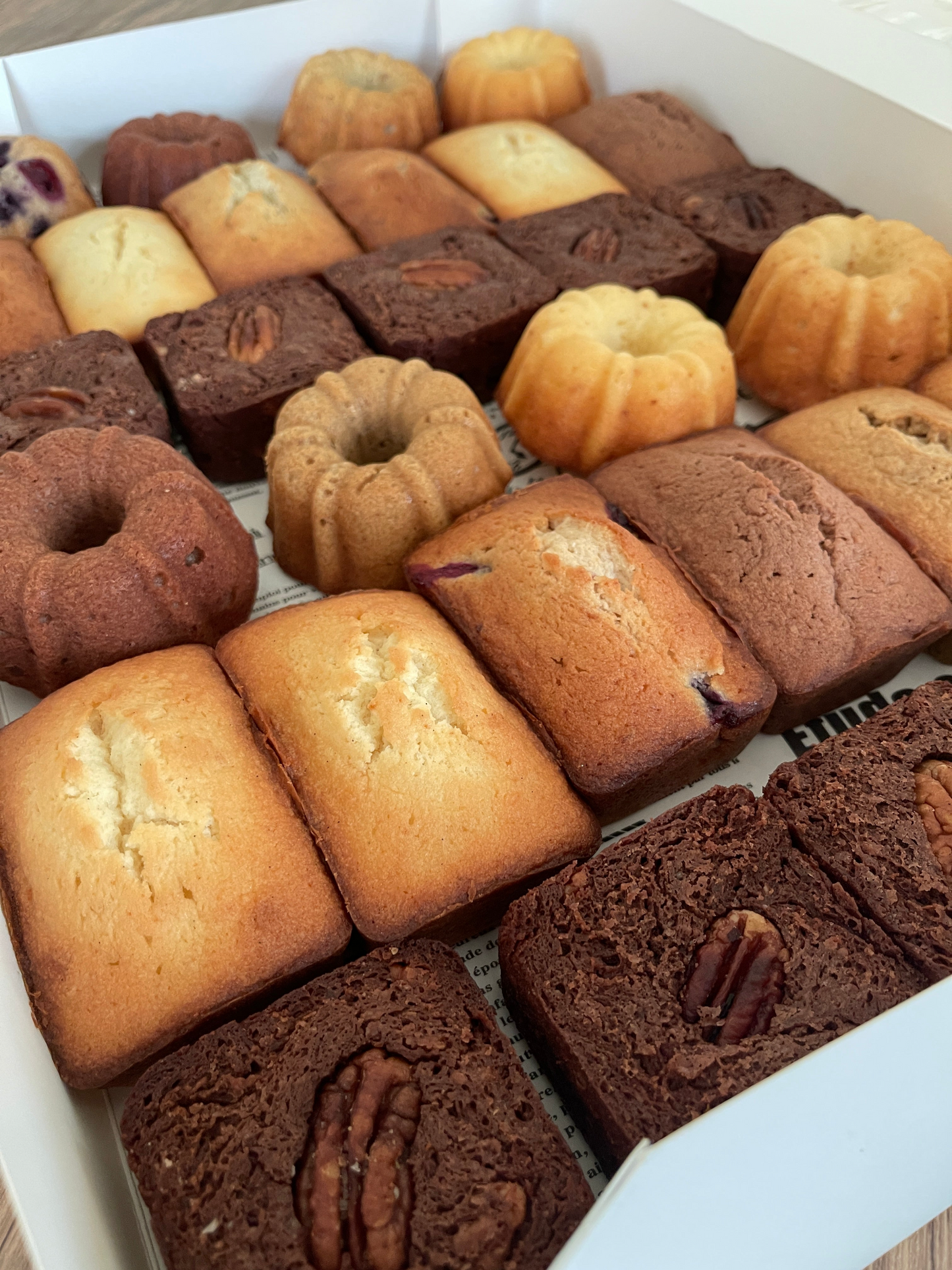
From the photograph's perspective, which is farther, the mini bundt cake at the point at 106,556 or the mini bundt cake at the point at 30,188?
the mini bundt cake at the point at 30,188

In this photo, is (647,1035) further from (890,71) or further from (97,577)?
(890,71)

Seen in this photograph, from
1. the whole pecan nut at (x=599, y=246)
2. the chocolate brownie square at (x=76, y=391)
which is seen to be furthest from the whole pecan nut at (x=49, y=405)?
the whole pecan nut at (x=599, y=246)

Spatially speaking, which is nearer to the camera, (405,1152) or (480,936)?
(405,1152)

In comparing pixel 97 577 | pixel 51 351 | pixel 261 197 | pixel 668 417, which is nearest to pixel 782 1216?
pixel 97 577

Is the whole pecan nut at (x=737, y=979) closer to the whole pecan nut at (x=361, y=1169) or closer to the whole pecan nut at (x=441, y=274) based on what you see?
the whole pecan nut at (x=361, y=1169)

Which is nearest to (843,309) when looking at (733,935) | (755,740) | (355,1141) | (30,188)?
(755,740)

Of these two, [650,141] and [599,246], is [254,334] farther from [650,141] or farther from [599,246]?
[650,141]

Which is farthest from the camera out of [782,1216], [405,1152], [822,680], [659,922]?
[822,680]
